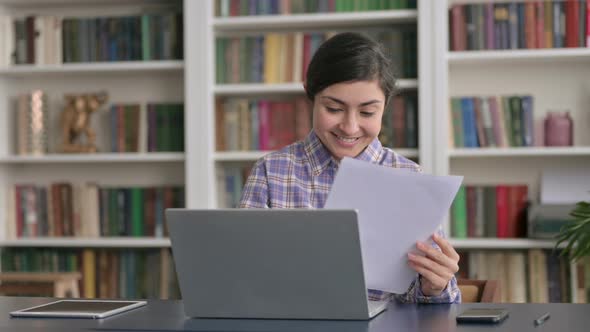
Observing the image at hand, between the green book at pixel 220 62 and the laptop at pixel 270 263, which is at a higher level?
the green book at pixel 220 62

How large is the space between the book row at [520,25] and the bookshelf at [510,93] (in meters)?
0.04

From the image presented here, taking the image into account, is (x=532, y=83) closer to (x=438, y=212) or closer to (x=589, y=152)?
(x=589, y=152)

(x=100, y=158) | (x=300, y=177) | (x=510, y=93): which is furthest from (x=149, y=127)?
(x=300, y=177)

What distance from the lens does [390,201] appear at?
4.63 ft

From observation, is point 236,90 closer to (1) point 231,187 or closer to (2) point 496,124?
(1) point 231,187

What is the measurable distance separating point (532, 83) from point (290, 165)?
1.96 m

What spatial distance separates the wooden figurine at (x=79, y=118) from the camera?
373cm

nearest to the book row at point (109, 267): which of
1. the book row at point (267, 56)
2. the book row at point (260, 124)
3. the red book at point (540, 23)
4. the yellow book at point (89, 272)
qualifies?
the yellow book at point (89, 272)

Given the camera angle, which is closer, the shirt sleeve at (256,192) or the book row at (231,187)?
the shirt sleeve at (256,192)

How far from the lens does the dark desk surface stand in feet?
4.46

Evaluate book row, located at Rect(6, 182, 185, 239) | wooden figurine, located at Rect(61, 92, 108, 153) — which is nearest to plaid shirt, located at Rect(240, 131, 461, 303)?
book row, located at Rect(6, 182, 185, 239)

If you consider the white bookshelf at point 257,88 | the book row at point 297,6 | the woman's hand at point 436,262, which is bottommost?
the woman's hand at point 436,262

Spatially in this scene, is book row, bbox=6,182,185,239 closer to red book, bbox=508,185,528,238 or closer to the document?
red book, bbox=508,185,528,238

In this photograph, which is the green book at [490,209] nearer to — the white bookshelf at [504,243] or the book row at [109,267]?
the white bookshelf at [504,243]
